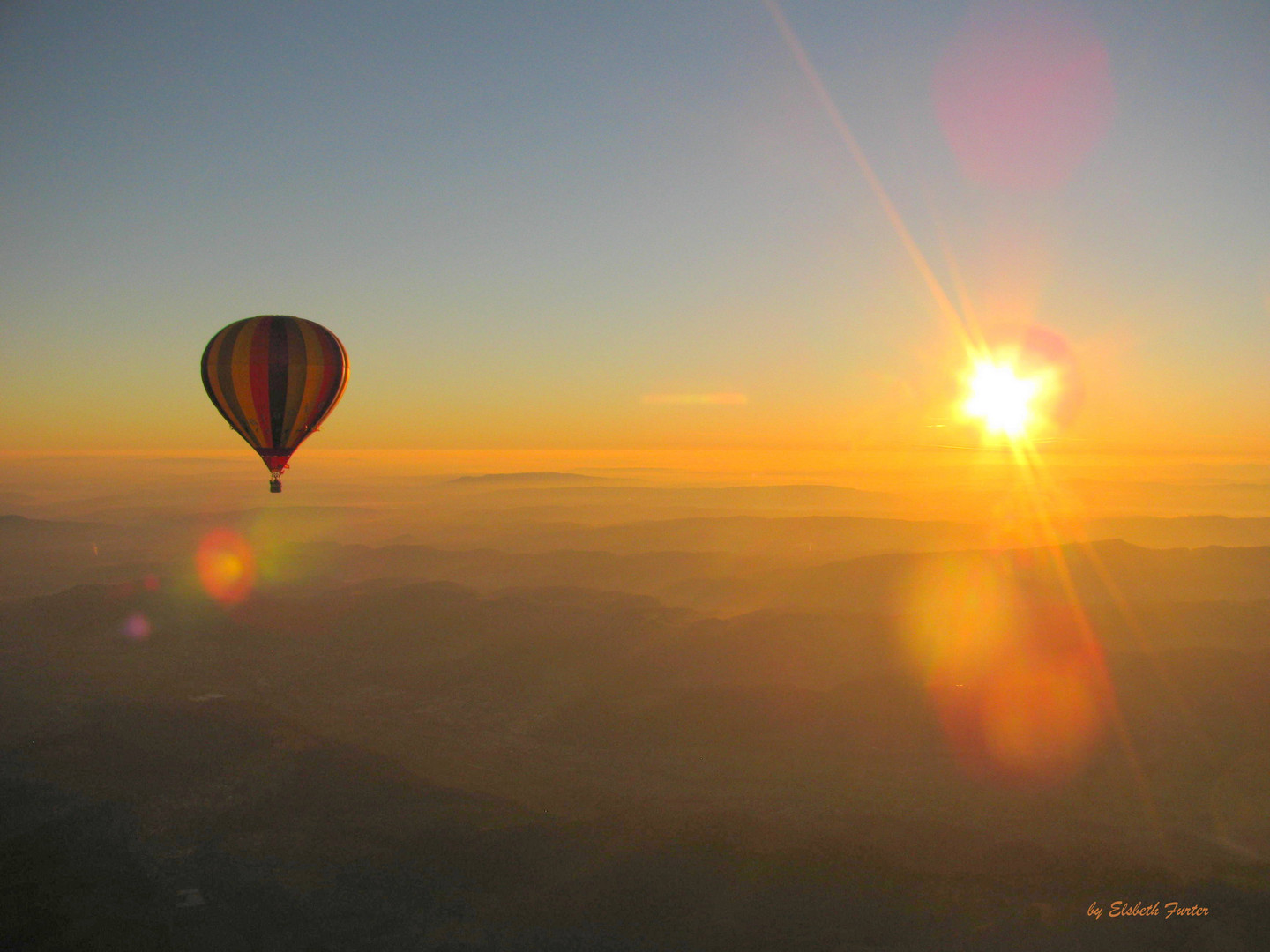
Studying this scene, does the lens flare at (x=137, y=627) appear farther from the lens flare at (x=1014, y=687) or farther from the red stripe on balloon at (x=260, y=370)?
the lens flare at (x=1014, y=687)

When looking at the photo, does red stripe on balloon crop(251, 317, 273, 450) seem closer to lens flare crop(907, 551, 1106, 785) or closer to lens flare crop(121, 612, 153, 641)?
lens flare crop(907, 551, 1106, 785)

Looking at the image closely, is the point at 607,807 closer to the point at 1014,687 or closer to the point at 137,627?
A: the point at 1014,687

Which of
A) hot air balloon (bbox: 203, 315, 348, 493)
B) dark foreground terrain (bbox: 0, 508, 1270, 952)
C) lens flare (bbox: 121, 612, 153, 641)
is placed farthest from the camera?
lens flare (bbox: 121, 612, 153, 641)

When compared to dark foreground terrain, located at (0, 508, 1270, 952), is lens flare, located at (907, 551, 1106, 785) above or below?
above

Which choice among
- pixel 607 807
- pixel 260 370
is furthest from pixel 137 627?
pixel 607 807

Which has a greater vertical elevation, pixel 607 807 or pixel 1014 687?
pixel 1014 687

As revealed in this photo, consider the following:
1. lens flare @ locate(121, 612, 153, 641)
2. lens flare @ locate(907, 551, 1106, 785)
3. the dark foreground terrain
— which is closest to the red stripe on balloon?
the dark foreground terrain

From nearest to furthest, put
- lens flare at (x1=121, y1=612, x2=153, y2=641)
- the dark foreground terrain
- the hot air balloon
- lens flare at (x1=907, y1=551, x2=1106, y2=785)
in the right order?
the dark foreground terrain < the hot air balloon < lens flare at (x1=907, y1=551, x2=1106, y2=785) < lens flare at (x1=121, y1=612, x2=153, y2=641)

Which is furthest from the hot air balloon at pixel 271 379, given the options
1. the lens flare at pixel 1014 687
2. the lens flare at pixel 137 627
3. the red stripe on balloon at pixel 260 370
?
the lens flare at pixel 137 627

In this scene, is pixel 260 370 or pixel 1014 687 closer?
pixel 260 370

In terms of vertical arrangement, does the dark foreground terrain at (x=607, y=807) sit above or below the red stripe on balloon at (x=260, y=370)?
below
